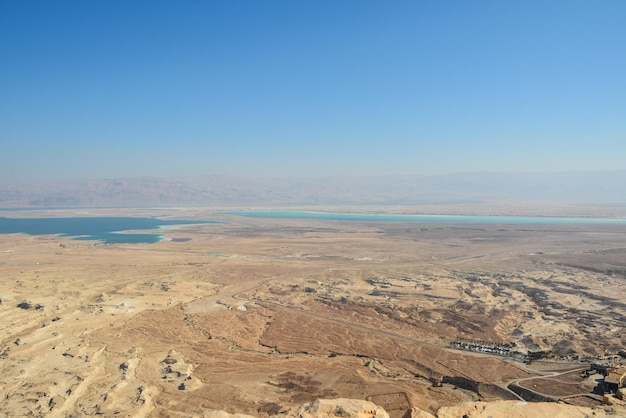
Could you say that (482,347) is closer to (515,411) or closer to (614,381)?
(614,381)

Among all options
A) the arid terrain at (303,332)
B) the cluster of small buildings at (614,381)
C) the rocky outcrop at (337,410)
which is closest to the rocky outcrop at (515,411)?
the arid terrain at (303,332)

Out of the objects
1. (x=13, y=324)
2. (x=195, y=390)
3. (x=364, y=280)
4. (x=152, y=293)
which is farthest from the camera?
(x=364, y=280)

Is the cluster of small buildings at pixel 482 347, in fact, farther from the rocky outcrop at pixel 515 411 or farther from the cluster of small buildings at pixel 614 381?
the rocky outcrop at pixel 515 411

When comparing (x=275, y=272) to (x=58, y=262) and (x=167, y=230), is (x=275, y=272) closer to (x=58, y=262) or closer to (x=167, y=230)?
(x=58, y=262)

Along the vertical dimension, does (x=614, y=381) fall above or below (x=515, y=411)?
below

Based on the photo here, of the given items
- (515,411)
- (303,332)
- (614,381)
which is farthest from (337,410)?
(303,332)

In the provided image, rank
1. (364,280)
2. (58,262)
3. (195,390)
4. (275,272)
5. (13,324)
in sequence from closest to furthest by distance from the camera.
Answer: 1. (195,390)
2. (13,324)
3. (364,280)
4. (275,272)
5. (58,262)

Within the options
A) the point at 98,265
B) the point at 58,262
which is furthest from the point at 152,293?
the point at 58,262

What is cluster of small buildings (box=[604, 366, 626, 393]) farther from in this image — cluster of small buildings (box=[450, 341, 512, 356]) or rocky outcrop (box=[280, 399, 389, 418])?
rocky outcrop (box=[280, 399, 389, 418])
